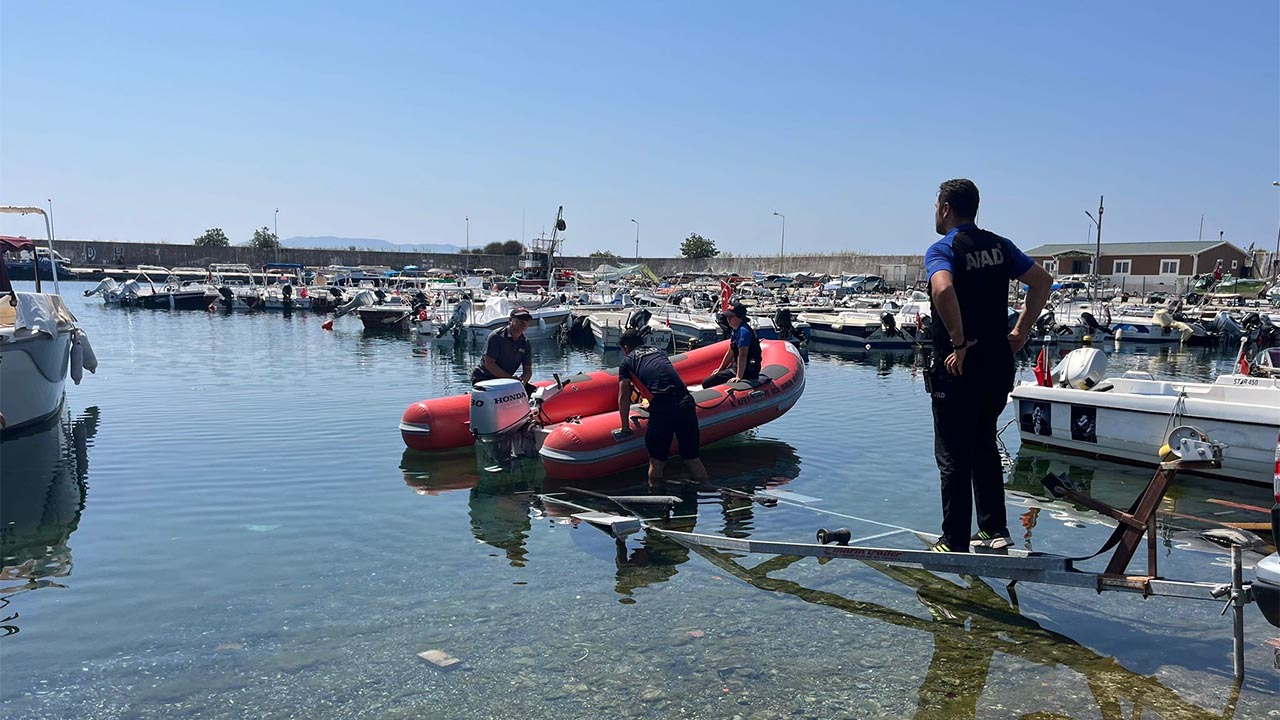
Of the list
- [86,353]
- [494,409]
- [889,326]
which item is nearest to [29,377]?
[86,353]

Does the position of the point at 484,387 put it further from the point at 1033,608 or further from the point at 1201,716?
the point at 1201,716

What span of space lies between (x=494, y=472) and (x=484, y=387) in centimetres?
99

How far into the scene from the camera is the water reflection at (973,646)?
413 cm

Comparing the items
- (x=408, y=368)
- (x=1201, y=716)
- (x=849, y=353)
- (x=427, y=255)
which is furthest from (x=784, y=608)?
(x=427, y=255)

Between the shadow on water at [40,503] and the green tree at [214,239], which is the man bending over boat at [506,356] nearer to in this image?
the shadow on water at [40,503]

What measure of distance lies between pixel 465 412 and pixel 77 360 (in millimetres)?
7550

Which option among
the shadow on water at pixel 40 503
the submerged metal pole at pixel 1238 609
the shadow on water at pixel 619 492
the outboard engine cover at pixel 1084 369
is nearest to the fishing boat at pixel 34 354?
the shadow on water at pixel 40 503

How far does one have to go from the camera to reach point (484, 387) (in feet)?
31.0

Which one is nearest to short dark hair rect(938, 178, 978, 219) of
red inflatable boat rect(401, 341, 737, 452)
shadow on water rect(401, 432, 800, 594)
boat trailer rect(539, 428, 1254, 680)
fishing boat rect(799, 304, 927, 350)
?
boat trailer rect(539, 428, 1254, 680)

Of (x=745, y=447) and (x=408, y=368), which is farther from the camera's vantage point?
(x=408, y=368)

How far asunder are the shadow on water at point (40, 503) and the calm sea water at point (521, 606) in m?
0.05

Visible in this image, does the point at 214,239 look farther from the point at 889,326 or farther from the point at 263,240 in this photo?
the point at 889,326

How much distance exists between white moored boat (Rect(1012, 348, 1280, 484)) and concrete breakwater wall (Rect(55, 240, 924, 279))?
71.1 meters

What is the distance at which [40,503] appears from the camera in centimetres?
851
